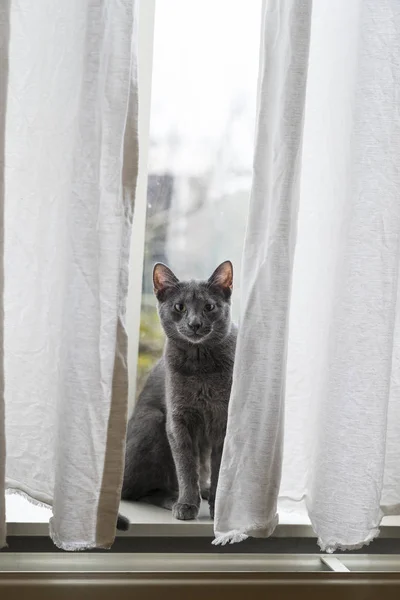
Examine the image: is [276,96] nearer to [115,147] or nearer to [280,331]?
[115,147]

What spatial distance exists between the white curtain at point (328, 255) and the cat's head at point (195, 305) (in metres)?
0.18

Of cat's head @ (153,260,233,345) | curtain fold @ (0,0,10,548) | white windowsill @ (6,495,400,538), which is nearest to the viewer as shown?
curtain fold @ (0,0,10,548)

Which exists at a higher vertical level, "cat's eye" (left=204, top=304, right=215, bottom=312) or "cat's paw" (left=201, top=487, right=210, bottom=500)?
"cat's eye" (left=204, top=304, right=215, bottom=312)

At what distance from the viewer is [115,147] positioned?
99 centimetres

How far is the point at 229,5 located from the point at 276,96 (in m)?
0.38

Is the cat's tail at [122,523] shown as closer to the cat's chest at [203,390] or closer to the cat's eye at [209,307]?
the cat's chest at [203,390]

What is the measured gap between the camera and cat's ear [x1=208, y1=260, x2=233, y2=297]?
125 centimetres

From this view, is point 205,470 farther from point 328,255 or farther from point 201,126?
point 201,126

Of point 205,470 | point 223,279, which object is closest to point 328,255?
point 223,279

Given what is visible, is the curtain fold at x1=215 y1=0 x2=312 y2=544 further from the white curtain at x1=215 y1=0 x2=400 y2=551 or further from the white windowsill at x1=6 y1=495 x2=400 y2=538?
the white windowsill at x1=6 y1=495 x2=400 y2=538

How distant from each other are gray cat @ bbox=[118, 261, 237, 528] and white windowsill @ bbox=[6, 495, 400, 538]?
23mm

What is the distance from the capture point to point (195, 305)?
1.23 m

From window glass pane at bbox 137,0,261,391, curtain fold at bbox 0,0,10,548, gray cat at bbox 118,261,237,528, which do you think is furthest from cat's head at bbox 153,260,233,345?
curtain fold at bbox 0,0,10,548

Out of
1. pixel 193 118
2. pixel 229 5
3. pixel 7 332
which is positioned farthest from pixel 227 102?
pixel 7 332
